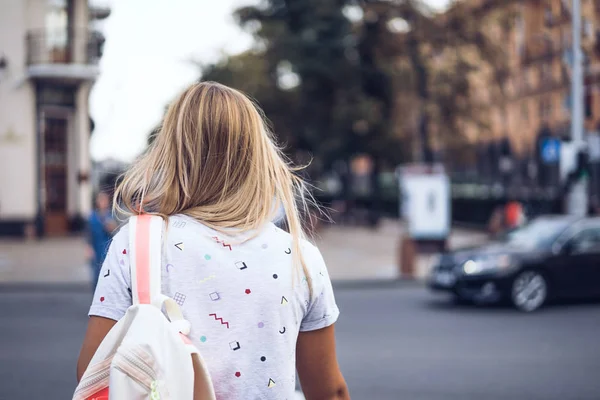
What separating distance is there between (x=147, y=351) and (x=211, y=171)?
0.46 m

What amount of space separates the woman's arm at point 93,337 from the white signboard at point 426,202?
697 inches

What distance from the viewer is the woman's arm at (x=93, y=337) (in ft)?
5.61

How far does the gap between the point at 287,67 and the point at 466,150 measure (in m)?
8.56

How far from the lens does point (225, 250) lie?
5.83ft

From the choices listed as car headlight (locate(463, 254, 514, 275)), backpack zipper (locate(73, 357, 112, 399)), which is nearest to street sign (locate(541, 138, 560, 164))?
car headlight (locate(463, 254, 514, 275))

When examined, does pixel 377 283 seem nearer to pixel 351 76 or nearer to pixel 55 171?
pixel 55 171

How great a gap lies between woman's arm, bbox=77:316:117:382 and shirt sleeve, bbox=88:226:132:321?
14 mm

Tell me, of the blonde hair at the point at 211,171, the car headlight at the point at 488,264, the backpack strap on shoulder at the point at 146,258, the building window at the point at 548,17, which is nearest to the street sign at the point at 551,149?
the car headlight at the point at 488,264

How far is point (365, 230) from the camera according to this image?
34375mm

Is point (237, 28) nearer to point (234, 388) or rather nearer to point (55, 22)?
point (55, 22)

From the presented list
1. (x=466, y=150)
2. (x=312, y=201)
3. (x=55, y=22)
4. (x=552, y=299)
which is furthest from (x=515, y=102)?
(x=312, y=201)

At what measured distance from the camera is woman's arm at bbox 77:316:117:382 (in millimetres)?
1710

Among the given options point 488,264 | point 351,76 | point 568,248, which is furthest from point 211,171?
point 351,76

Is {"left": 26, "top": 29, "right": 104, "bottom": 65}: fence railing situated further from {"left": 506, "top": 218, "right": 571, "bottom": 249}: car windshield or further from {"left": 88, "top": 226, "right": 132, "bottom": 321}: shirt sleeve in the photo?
{"left": 88, "top": 226, "right": 132, "bottom": 321}: shirt sleeve
